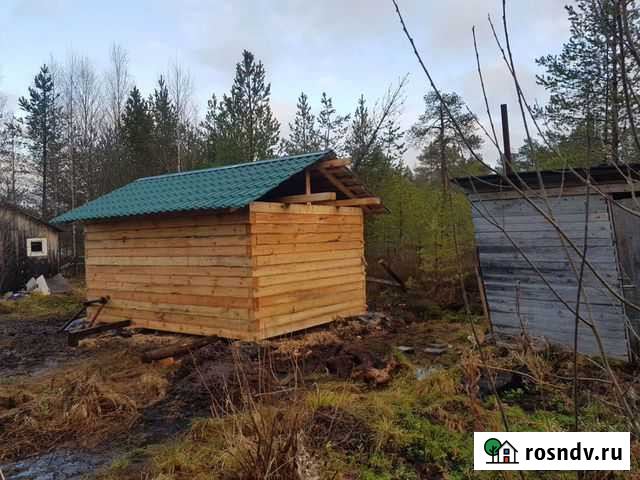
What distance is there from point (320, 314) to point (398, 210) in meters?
6.16

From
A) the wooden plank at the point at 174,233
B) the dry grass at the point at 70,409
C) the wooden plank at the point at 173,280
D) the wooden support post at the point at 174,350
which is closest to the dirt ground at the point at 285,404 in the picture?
the dry grass at the point at 70,409

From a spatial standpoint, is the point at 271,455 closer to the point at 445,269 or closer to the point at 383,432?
the point at 383,432

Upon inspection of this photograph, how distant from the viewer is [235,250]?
8.19 metres

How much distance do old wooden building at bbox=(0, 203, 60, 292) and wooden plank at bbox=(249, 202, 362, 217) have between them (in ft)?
48.1

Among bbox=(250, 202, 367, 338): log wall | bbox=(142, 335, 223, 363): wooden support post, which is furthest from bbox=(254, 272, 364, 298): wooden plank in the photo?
bbox=(142, 335, 223, 363): wooden support post

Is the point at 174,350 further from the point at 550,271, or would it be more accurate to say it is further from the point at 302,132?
the point at 302,132

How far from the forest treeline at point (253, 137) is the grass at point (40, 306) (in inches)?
299

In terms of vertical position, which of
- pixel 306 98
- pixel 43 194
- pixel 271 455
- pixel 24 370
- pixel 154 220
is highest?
pixel 306 98

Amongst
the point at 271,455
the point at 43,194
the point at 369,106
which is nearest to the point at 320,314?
the point at 271,455

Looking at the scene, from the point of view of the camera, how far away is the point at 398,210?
579 inches

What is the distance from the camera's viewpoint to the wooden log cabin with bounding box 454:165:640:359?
633 cm

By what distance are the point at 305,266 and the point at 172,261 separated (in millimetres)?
2684

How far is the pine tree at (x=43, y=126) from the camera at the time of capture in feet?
86.6

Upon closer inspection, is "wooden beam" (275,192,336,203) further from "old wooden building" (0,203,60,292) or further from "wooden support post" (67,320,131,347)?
"old wooden building" (0,203,60,292)
